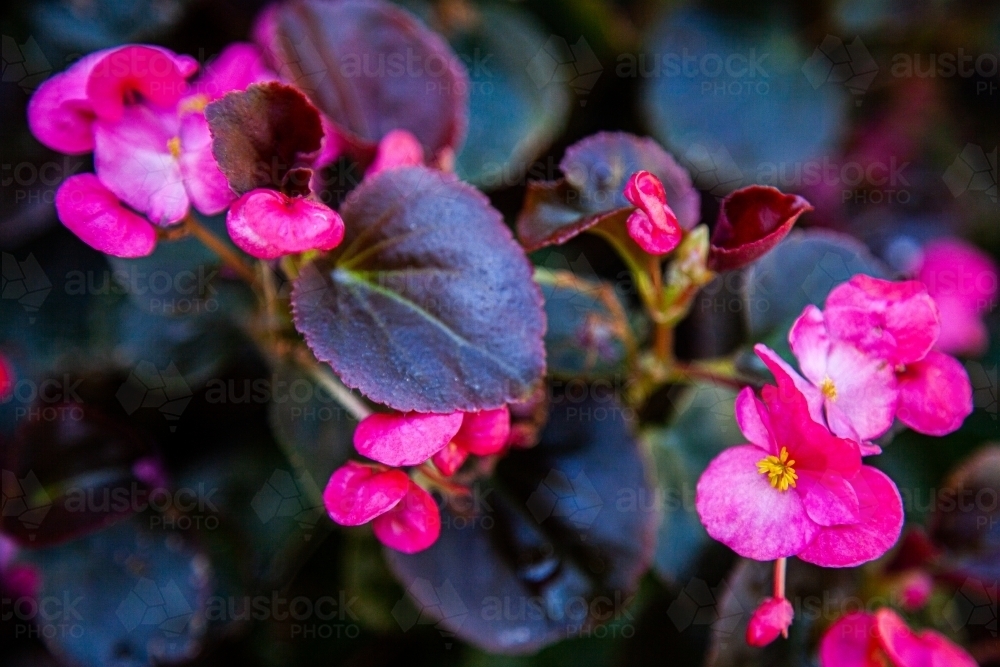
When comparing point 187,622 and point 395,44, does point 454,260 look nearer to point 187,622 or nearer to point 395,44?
point 395,44

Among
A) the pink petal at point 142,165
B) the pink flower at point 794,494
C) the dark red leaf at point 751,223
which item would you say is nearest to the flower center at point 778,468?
the pink flower at point 794,494

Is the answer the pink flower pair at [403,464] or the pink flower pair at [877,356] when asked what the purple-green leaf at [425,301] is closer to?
the pink flower pair at [403,464]

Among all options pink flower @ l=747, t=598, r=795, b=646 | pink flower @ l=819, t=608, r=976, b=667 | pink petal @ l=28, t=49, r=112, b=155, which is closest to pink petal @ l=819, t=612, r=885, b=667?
pink flower @ l=819, t=608, r=976, b=667

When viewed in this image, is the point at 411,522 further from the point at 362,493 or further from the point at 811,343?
the point at 811,343

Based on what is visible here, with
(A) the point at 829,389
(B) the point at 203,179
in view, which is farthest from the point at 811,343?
(B) the point at 203,179

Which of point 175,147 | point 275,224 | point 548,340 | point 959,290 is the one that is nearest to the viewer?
point 275,224

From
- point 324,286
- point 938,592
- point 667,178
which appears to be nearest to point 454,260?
point 324,286

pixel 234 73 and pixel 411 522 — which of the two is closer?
pixel 411 522
